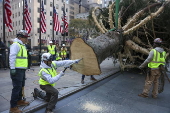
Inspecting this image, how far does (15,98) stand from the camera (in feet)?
10.2

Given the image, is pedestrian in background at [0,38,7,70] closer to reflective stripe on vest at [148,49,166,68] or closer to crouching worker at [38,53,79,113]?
crouching worker at [38,53,79,113]

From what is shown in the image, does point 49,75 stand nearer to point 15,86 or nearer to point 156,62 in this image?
point 15,86

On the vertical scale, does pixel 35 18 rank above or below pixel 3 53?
above

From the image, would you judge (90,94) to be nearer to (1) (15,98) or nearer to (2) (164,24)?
(1) (15,98)

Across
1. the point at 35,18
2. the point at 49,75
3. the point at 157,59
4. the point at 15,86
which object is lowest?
the point at 15,86

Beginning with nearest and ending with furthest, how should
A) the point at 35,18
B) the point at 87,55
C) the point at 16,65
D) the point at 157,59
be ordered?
the point at 16,65 < the point at 87,55 < the point at 157,59 < the point at 35,18

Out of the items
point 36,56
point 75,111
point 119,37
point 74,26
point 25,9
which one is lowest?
point 75,111

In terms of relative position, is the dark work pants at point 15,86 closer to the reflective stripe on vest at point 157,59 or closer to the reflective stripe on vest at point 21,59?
the reflective stripe on vest at point 21,59

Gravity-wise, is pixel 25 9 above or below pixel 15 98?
above

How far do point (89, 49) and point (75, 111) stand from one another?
1.62m

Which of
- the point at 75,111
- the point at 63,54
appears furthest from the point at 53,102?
the point at 63,54

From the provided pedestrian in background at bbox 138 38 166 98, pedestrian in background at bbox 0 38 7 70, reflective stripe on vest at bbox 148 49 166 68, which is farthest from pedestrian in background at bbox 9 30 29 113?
pedestrian in background at bbox 0 38 7 70

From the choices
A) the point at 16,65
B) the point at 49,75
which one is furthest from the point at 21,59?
the point at 49,75

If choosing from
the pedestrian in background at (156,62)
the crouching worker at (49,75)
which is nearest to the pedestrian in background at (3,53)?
the crouching worker at (49,75)
